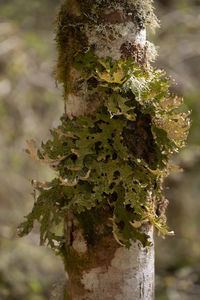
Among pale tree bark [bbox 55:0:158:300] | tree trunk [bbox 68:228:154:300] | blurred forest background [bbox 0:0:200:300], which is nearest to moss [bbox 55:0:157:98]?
pale tree bark [bbox 55:0:158:300]

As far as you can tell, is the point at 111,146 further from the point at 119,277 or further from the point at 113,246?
the point at 119,277

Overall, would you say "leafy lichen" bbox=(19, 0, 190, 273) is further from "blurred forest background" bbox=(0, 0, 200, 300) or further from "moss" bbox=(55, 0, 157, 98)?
"blurred forest background" bbox=(0, 0, 200, 300)

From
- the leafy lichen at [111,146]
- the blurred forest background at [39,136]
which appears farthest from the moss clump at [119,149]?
the blurred forest background at [39,136]

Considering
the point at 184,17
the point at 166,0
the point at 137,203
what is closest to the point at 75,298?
the point at 137,203

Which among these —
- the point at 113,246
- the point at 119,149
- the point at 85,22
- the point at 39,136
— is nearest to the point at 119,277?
the point at 113,246

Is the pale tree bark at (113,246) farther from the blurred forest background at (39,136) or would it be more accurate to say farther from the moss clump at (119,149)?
the blurred forest background at (39,136)
